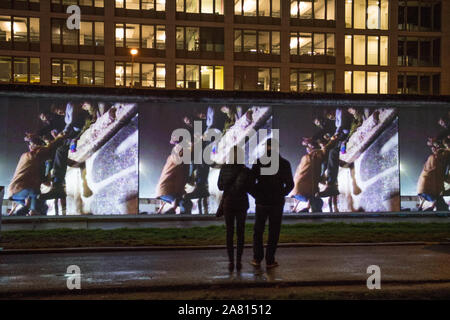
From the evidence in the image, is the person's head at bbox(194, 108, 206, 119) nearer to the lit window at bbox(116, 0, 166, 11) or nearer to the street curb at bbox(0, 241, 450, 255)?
the street curb at bbox(0, 241, 450, 255)

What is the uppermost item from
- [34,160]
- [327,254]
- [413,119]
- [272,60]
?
[272,60]

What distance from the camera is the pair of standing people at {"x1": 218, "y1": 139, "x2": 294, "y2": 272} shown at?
8.21 metres

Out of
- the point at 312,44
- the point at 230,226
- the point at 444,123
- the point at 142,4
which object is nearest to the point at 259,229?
the point at 230,226

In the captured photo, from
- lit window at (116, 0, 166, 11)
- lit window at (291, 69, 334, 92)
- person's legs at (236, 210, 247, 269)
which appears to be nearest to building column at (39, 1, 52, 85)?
lit window at (116, 0, 166, 11)

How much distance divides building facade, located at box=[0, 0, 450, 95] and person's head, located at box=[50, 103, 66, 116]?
39616mm

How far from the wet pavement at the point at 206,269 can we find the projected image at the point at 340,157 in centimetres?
556

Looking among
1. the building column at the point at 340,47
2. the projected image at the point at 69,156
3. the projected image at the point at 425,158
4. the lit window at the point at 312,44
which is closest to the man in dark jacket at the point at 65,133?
the projected image at the point at 69,156

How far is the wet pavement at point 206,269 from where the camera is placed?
7.50 m

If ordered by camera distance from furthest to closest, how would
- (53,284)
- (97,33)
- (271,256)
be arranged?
1. (97,33)
2. (271,256)
3. (53,284)

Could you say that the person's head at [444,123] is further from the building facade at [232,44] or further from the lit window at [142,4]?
the lit window at [142,4]

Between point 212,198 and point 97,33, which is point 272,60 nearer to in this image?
point 97,33

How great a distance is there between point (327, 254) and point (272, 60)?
50.0 metres
